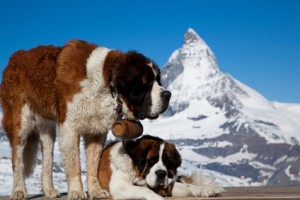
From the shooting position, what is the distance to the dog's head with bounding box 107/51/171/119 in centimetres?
831

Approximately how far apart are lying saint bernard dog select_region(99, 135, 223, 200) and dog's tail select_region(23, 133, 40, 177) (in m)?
1.85

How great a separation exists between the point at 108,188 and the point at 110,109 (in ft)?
4.04

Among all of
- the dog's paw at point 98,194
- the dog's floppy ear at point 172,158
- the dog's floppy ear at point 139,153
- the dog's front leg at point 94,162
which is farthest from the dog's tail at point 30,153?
the dog's floppy ear at point 172,158

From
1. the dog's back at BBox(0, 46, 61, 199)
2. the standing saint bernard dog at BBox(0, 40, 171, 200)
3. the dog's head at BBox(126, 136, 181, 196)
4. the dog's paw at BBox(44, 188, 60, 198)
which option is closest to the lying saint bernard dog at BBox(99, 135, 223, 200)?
the dog's head at BBox(126, 136, 181, 196)

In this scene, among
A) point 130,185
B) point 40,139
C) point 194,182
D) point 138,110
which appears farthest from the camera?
point 40,139

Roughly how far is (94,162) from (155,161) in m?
1.33

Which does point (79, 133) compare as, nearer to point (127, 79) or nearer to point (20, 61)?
point (127, 79)

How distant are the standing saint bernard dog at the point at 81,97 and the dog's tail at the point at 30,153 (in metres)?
0.43

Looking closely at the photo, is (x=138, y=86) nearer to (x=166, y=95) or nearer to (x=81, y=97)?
(x=166, y=95)

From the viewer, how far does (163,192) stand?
8.27 meters

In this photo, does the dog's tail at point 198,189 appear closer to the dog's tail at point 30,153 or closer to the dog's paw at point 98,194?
the dog's paw at point 98,194

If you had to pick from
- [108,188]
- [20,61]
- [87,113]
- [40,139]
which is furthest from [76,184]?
[20,61]

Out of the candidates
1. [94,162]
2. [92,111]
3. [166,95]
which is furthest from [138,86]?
[94,162]

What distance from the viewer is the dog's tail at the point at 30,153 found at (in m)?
10.0
